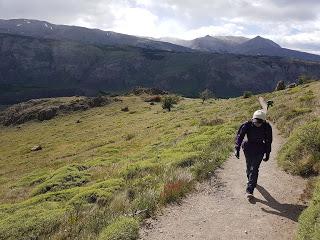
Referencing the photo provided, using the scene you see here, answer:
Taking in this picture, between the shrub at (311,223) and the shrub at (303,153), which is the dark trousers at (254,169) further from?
the shrub at (303,153)

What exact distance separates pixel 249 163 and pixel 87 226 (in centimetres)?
657

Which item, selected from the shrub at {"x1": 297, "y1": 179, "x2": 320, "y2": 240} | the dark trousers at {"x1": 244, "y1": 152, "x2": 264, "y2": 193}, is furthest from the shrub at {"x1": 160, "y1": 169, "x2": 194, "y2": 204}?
the shrub at {"x1": 297, "y1": 179, "x2": 320, "y2": 240}

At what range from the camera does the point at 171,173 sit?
1894 centimetres

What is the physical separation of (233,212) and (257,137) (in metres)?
2.98

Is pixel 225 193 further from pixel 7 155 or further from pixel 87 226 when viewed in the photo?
pixel 7 155

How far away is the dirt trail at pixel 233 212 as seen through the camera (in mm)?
12602

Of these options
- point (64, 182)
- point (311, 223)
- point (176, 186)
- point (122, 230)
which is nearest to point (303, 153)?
point (176, 186)

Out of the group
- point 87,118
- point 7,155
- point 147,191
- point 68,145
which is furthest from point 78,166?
point 87,118

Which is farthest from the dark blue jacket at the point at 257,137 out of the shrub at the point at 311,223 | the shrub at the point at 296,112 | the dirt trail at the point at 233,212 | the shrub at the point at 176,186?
the shrub at the point at 296,112

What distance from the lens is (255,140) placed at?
51.8 ft

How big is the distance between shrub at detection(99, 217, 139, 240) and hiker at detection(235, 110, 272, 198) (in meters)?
5.07

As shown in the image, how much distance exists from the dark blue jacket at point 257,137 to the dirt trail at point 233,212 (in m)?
1.80

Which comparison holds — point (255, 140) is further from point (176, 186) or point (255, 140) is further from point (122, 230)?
point (122, 230)

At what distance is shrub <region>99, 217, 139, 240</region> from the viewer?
38.8ft
